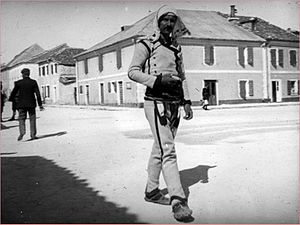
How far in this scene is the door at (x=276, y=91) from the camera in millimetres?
26077

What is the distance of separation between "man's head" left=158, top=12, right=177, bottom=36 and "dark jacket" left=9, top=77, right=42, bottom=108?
2.94 meters

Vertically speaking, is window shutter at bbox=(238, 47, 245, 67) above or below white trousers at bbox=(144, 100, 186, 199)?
above

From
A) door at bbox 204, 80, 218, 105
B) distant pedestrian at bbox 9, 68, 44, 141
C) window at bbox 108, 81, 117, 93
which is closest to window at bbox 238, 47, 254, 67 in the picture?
door at bbox 204, 80, 218, 105

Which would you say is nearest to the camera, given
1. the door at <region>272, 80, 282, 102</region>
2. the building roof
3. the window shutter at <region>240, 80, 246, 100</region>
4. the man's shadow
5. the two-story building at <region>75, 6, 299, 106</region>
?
the man's shadow

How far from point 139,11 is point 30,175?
2252mm

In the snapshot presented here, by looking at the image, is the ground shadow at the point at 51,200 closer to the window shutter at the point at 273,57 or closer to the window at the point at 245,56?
the window at the point at 245,56

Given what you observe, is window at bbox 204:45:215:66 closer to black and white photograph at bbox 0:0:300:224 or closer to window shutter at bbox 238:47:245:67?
window shutter at bbox 238:47:245:67

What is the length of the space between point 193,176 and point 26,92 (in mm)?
3039

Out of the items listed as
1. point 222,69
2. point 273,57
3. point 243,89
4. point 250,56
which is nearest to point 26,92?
point 222,69

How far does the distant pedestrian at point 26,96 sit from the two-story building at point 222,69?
10223mm

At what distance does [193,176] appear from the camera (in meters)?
4.78

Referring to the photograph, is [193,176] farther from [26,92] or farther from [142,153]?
[26,92]

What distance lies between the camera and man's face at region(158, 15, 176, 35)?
353 centimetres

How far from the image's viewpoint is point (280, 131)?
29.5 ft
